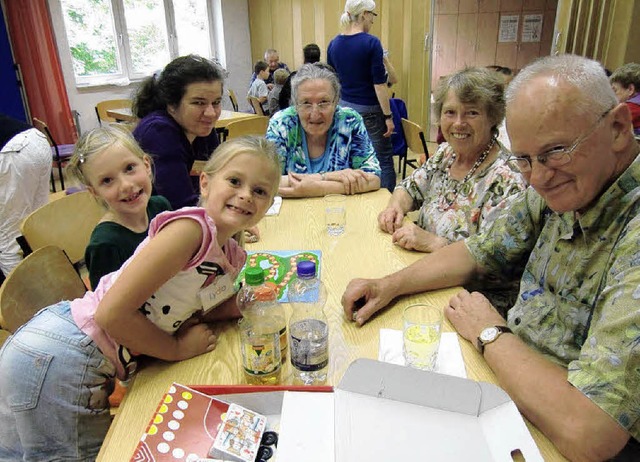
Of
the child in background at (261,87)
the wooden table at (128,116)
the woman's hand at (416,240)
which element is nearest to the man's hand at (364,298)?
the woman's hand at (416,240)

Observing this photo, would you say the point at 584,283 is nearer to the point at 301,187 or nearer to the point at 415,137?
the point at 301,187

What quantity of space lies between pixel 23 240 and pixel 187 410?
4.77ft

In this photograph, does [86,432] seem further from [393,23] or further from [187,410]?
[393,23]

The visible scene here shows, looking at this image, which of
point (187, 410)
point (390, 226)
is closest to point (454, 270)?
point (390, 226)

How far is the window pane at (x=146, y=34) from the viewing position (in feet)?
23.1

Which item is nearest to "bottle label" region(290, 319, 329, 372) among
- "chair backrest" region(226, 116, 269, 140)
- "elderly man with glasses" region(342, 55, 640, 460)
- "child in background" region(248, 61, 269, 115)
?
"elderly man with glasses" region(342, 55, 640, 460)

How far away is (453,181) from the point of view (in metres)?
1.91

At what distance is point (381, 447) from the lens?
0.74m

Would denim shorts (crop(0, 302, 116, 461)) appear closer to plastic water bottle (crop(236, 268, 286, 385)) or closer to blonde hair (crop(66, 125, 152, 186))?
plastic water bottle (crop(236, 268, 286, 385))

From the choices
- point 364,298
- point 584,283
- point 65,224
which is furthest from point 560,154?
point 65,224

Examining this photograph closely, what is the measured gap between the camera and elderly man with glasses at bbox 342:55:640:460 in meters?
0.79

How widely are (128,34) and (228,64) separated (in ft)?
5.73

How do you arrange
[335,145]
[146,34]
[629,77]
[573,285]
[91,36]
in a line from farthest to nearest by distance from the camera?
[146,34]
[91,36]
[629,77]
[335,145]
[573,285]

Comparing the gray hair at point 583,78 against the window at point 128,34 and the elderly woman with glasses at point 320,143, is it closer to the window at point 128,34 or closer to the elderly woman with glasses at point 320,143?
the elderly woman with glasses at point 320,143
